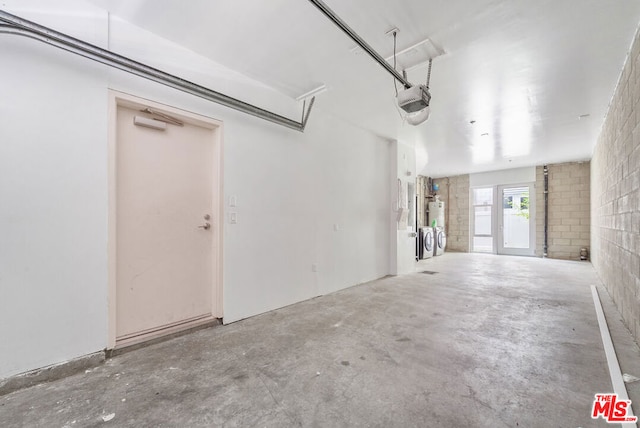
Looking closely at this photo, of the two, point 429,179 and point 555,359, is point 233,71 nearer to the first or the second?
point 555,359

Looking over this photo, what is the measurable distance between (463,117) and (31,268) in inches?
211

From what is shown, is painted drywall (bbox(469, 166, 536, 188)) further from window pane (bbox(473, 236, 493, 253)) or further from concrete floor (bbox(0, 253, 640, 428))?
concrete floor (bbox(0, 253, 640, 428))

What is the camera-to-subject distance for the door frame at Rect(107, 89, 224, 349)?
87.0 inches

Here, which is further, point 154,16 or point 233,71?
point 233,71

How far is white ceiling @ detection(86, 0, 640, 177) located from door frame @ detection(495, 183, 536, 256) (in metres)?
4.50

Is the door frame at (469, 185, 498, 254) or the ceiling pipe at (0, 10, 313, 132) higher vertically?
the ceiling pipe at (0, 10, 313, 132)

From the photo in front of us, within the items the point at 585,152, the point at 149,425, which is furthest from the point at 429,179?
the point at 149,425

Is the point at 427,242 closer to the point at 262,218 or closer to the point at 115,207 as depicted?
the point at 262,218

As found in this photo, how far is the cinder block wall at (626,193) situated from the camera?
2422mm

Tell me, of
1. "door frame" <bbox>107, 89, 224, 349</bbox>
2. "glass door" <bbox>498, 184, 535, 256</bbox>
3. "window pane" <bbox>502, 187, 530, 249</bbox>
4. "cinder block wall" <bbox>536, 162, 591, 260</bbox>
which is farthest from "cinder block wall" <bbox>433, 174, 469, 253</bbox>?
"door frame" <bbox>107, 89, 224, 349</bbox>

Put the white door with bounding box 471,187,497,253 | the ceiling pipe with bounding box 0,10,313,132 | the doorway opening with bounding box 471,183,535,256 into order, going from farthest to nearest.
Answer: the white door with bounding box 471,187,497,253 → the doorway opening with bounding box 471,183,535,256 → the ceiling pipe with bounding box 0,10,313,132

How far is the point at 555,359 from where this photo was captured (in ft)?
7.15

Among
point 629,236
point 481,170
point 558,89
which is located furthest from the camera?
point 481,170

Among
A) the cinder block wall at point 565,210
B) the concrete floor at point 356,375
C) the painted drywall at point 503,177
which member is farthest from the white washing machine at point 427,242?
the concrete floor at point 356,375
